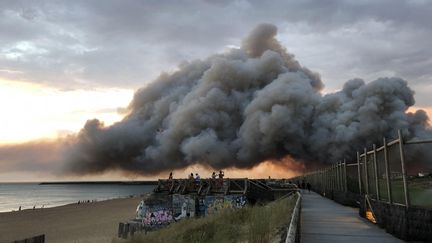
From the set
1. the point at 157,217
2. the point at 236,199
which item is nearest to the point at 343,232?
the point at 157,217

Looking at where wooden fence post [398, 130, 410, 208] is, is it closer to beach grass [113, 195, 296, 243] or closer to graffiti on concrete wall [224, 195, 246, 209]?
A: beach grass [113, 195, 296, 243]

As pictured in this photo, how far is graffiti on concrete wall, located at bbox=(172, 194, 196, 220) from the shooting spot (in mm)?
32487

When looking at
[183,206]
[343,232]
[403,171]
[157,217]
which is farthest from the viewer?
[183,206]

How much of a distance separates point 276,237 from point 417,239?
10.6ft

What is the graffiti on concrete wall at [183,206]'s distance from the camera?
3249cm

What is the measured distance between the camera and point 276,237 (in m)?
10.7

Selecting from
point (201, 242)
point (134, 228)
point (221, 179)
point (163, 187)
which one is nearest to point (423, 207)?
point (201, 242)

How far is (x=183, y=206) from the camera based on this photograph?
33.1 meters

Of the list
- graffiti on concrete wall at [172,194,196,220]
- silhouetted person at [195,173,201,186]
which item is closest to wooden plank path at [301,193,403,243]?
graffiti on concrete wall at [172,194,196,220]

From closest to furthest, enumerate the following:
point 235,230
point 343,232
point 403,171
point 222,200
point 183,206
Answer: point 403,171 < point 343,232 < point 235,230 < point 183,206 < point 222,200

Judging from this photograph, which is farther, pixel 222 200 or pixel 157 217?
pixel 222 200

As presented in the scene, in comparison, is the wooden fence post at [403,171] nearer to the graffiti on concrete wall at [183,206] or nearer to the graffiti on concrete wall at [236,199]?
the graffiti on concrete wall at [183,206]

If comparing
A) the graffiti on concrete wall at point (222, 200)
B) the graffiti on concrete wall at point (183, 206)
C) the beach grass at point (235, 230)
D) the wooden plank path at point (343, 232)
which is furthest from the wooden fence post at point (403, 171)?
the graffiti on concrete wall at point (222, 200)

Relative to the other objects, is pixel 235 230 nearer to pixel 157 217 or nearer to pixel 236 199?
pixel 157 217
